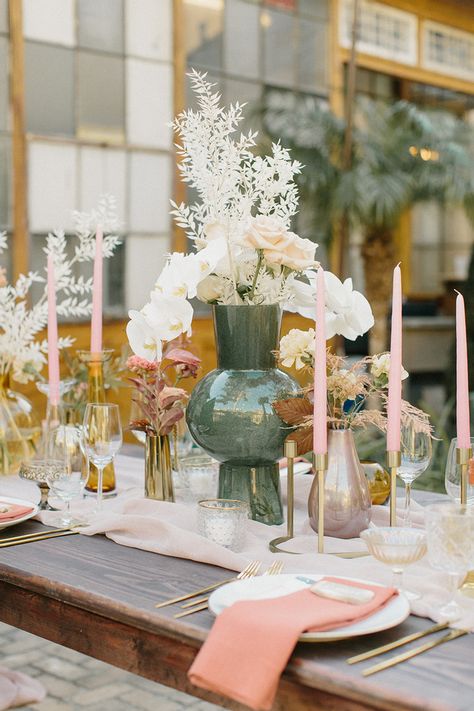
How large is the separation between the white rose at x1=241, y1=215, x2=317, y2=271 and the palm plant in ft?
13.8

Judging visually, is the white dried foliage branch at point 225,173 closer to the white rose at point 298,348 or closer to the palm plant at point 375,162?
the white rose at point 298,348

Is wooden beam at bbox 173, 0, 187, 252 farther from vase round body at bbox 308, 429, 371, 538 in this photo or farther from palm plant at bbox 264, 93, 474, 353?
vase round body at bbox 308, 429, 371, 538

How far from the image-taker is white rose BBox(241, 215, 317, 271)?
145 centimetres

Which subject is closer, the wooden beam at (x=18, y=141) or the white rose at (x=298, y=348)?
the white rose at (x=298, y=348)

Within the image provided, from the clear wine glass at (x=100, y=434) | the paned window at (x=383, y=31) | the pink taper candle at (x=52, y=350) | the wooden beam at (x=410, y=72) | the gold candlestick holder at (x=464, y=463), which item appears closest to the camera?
the gold candlestick holder at (x=464, y=463)

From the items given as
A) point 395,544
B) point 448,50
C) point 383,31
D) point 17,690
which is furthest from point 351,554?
point 448,50

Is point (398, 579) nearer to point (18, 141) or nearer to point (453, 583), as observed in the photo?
point (453, 583)

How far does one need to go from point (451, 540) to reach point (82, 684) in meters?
1.79

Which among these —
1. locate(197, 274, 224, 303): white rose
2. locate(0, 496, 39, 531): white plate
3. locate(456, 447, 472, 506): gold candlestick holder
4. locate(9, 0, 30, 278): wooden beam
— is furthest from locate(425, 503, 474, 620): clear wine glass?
locate(9, 0, 30, 278): wooden beam

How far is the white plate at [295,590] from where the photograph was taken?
1.01 m

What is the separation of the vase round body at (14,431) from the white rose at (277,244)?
0.79m

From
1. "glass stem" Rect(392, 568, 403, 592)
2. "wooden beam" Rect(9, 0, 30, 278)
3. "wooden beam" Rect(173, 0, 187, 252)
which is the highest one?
"wooden beam" Rect(173, 0, 187, 252)

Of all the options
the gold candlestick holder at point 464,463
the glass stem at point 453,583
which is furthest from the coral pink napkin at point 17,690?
the glass stem at point 453,583

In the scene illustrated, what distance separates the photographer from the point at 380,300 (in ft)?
20.5
